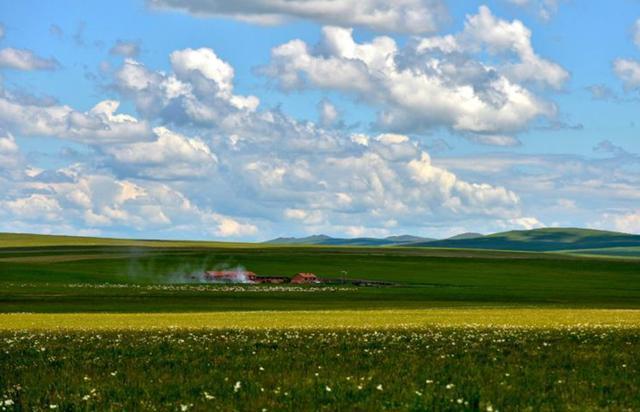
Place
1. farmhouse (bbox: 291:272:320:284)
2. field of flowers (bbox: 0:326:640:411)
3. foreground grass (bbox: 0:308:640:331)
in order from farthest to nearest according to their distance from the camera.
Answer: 1. farmhouse (bbox: 291:272:320:284)
2. foreground grass (bbox: 0:308:640:331)
3. field of flowers (bbox: 0:326:640:411)

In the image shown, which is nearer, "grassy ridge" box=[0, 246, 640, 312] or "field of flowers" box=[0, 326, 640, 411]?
"field of flowers" box=[0, 326, 640, 411]

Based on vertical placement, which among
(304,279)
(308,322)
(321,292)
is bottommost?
(321,292)

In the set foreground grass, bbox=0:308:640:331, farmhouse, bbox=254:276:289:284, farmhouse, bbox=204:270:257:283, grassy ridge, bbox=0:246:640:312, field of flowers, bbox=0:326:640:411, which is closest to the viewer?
field of flowers, bbox=0:326:640:411

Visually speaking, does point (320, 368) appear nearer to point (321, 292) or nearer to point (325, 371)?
point (325, 371)

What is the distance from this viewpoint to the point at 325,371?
24953 mm

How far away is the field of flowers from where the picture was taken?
20.0 m

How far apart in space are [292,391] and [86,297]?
257 ft

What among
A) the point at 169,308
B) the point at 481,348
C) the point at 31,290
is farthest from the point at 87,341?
the point at 31,290

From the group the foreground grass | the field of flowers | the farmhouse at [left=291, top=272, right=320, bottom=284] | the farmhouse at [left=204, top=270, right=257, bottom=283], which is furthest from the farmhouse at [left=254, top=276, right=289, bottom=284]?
the field of flowers

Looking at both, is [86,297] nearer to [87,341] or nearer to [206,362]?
[87,341]

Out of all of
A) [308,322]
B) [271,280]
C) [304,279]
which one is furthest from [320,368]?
[271,280]

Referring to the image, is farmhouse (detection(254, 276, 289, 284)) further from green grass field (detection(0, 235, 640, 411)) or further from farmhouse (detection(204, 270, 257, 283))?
green grass field (detection(0, 235, 640, 411))

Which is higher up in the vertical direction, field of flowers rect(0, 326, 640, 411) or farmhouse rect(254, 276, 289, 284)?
field of flowers rect(0, 326, 640, 411)

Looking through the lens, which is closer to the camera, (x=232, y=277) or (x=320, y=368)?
(x=320, y=368)
